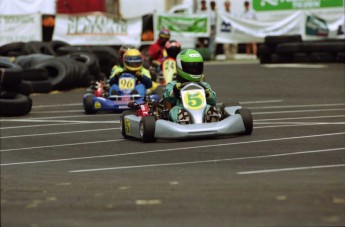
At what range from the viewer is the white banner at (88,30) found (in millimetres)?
28031

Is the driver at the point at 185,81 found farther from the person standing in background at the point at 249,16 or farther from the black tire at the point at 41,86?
the person standing in background at the point at 249,16

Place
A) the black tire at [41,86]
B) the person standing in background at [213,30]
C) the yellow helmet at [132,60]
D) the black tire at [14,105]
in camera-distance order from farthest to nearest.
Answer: the person standing in background at [213,30], the black tire at [41,86], the yellow helmet at [132,60], the black tire at [14,105]

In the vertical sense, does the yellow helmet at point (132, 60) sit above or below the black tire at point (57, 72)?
above

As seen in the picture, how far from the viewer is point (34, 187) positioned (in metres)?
7.06

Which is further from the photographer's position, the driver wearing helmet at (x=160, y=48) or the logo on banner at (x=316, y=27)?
the logo on banner at (x=316, y=27)

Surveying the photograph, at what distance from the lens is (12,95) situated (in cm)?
1380

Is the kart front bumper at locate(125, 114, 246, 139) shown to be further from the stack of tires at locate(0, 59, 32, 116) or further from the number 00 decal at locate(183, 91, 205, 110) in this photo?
the stack of tires at locate(0, 59, 32, 116)

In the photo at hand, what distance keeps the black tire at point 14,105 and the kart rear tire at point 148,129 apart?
3794 mm

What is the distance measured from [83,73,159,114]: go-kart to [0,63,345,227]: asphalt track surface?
0.23 meters

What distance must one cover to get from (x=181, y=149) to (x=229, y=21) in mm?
20787

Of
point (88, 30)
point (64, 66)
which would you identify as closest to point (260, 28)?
point (88, 30)

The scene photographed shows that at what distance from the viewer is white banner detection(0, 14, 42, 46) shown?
26328 millimetres

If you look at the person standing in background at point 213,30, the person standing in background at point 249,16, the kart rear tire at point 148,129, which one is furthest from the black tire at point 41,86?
the person standing in background at point 249,16

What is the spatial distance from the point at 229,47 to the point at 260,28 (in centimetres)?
103
